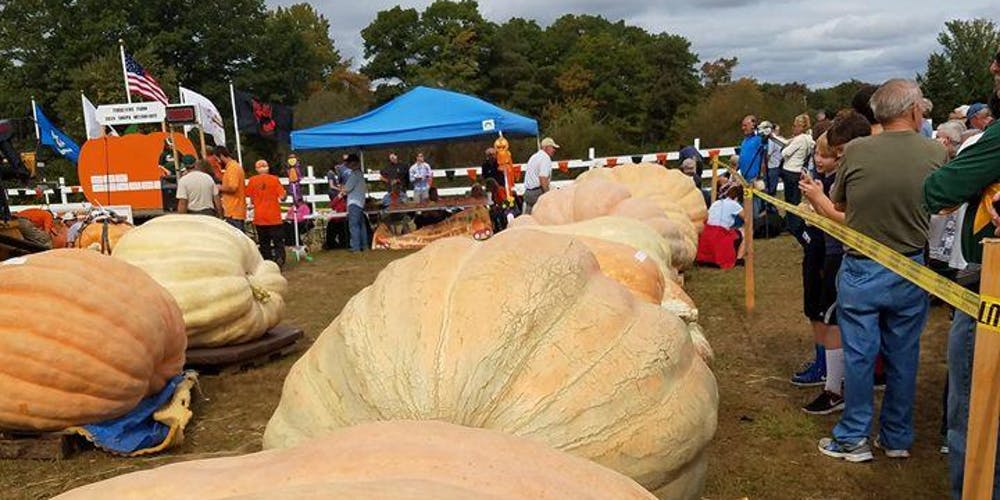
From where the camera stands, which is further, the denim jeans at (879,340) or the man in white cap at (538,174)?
the man in white cap at (538,174)

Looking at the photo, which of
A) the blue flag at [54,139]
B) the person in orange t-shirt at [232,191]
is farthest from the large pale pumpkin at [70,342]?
the blue flag at [54,139]

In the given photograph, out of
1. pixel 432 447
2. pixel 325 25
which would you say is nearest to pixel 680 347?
pixel 432 447

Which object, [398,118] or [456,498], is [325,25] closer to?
[398,118]

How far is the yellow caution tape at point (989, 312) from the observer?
221cm

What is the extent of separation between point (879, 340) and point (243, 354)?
4228 mm

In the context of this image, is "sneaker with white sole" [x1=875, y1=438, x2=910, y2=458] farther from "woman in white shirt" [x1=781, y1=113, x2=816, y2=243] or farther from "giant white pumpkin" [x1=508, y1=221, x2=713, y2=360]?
"woman in white shirt" [x1=781, y1=113, x2=816, y2=243]

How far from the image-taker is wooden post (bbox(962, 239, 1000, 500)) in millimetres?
2225

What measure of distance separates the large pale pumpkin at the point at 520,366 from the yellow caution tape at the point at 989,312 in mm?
858

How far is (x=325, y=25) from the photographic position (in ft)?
220

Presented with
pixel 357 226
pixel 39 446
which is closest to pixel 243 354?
pixel 39 446

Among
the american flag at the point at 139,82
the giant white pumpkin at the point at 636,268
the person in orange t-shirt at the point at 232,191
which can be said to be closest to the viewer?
the giant white pumpkin at the point at 636,268

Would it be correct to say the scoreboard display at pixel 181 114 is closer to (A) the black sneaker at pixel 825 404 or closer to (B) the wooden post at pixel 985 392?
(A) the black sneaker at pixel 825 404

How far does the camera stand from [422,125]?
1383 cm

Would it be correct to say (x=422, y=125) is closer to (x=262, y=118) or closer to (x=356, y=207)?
(x=356, y=207)
